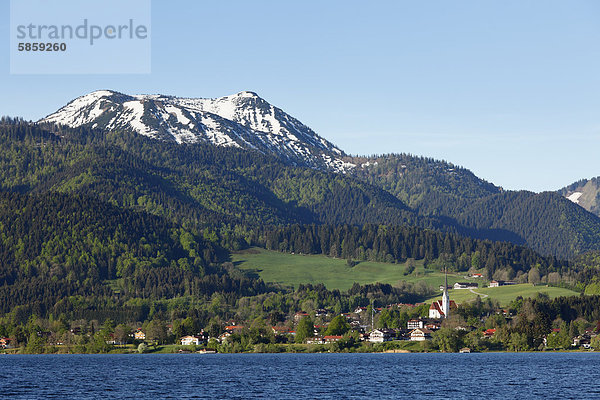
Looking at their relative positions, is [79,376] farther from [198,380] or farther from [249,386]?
[249,386]

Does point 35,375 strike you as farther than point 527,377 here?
Yes

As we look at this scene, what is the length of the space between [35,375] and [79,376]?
25.7 feet

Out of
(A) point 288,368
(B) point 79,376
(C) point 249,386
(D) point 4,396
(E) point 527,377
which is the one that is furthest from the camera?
(A) point 288,368

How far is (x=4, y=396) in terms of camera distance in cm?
11769

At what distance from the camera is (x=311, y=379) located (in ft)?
474

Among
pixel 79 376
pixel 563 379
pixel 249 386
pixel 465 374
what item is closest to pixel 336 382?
pixel 249 386

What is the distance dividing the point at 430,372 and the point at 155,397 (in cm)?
5642

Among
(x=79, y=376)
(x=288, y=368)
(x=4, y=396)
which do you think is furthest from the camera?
(x=288, y=368)

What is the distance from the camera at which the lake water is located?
121 meters

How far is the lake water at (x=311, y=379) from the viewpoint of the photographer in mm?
120938

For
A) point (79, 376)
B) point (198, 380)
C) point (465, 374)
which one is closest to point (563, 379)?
point (465, 374)

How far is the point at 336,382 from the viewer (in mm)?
138375

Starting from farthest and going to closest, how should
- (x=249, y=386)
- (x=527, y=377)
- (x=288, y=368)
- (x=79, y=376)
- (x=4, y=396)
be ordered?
1. (x=288, y=368)
2. (x=79, y=376)
3. (x=527, y=377)
4. (x=249, y=386)
5. (x=4, y=396)

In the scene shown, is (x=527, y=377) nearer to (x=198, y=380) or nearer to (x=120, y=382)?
(x=198, y=380)
